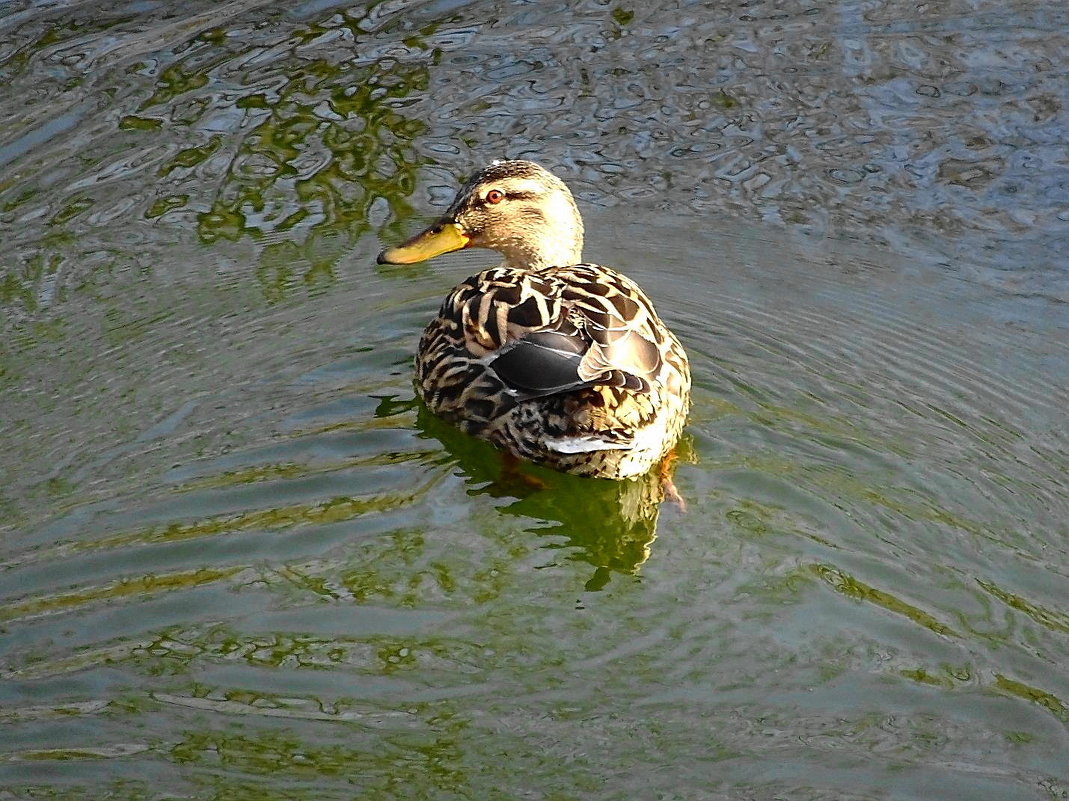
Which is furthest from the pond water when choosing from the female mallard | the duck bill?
the duck bill

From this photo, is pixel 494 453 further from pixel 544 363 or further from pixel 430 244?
pixel 430 244

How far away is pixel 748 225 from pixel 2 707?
5045mm

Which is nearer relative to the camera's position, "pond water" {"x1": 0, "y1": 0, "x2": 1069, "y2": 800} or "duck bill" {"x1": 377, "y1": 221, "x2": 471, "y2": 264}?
"pond water" {"x1": 0, "y1": 0, "x2": 1069, "y2": 800}

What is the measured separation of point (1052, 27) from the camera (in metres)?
10.1

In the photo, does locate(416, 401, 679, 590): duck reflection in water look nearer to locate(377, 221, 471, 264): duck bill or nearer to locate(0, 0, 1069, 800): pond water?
locate(0, 0, 1069, 800): pond water

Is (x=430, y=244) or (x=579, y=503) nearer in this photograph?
(x=579, y=503)

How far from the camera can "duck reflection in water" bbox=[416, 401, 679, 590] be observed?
608cm

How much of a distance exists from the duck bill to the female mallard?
11 millimetres

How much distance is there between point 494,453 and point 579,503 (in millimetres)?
540

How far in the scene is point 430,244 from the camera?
24.9ft

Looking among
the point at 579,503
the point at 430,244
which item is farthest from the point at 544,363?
the point at 430,244

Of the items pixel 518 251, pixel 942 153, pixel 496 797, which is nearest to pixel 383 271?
pixel 518 251

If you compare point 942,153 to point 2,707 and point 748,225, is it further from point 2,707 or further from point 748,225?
point 2,707

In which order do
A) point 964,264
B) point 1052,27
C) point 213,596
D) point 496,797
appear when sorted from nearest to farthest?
point 496,797 → point 213,596 → point 964,264 → point 1052,27
